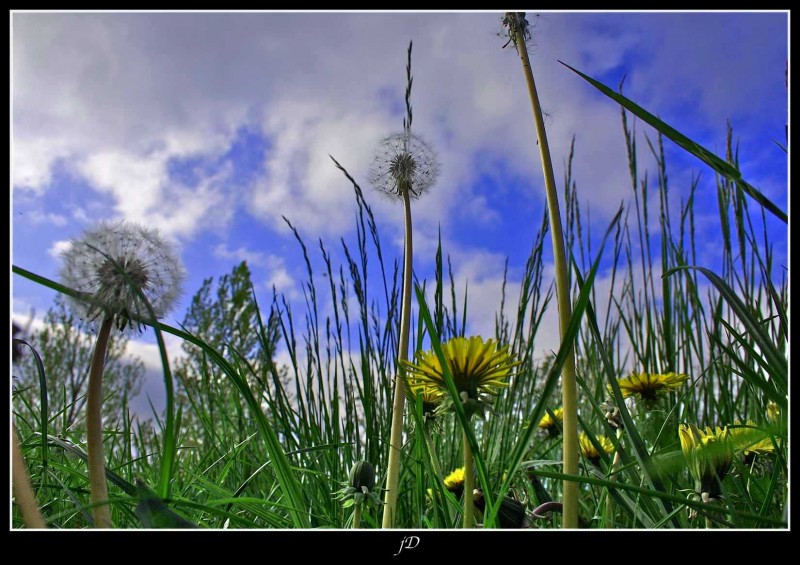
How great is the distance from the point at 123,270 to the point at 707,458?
1.91ft

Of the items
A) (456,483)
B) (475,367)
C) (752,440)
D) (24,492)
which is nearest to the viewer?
(24,492)

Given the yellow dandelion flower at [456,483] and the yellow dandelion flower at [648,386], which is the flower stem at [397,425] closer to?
the yellow dandelion flower at [456,483]

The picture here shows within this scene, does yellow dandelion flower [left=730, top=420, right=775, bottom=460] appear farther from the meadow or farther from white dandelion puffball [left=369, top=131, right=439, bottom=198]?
white dandelion puffball [left=369, top=131, right=439, bottom=198]

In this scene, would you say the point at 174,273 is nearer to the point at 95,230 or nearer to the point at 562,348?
the point at 95,230

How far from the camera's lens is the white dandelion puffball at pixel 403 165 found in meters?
0.70

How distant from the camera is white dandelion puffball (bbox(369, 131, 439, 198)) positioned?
70 cm

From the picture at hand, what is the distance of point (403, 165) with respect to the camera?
704mm

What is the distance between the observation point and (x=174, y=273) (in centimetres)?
51

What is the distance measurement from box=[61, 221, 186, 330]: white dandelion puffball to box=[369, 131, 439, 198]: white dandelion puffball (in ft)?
0.98

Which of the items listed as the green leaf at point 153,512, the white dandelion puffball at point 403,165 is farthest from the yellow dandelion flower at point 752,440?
the green leaf at point 153,512

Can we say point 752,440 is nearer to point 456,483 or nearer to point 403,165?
point 456,483

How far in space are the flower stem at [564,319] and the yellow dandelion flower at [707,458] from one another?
0.19 meters
